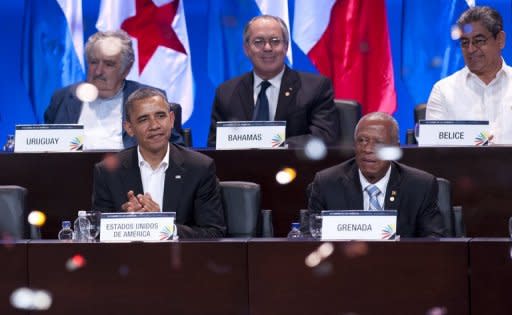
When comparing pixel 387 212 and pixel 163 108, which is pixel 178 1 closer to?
pixel 163 108

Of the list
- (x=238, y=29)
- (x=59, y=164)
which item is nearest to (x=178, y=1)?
(x=238, y=29)

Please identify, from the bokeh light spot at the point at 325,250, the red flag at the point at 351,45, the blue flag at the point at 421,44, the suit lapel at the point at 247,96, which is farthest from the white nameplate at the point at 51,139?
the blue flag at the point at 421,44

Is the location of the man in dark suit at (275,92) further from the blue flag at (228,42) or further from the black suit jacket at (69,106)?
the blue flag at (228,42)

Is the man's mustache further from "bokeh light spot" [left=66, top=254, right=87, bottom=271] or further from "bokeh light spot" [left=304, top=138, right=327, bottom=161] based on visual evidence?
"bokeh light spot" [left=66, top=254, right=87, bottom=271]

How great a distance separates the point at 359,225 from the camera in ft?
12.8

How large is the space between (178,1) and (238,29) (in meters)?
0.47

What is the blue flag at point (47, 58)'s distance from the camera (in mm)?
7766

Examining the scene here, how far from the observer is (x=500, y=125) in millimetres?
6059

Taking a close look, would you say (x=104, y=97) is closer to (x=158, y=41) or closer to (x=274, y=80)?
(x=274, y=80)

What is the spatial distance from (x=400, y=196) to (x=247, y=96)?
1655 mm

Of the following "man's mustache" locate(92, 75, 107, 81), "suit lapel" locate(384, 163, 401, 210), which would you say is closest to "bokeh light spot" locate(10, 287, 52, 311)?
"suit lapel" locate(384, 163, 401, 210)

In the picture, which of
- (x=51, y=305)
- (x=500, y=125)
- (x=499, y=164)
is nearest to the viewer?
(x=51, y=305)

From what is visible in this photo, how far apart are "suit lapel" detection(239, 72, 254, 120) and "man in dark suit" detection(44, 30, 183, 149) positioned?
356 millimetres

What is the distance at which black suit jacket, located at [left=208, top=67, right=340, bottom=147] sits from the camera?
6.11 metres
